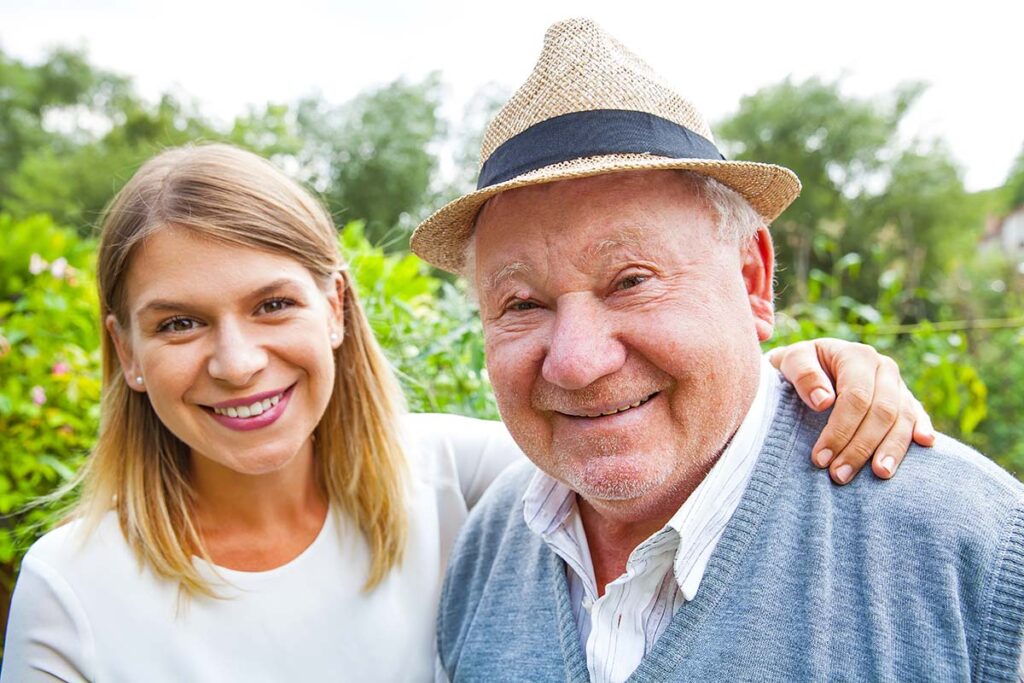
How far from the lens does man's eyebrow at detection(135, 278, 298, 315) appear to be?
77.1 inches

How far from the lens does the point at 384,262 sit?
3293 mm

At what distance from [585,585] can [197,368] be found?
1.14 metres

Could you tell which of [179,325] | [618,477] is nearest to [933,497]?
[618,477]

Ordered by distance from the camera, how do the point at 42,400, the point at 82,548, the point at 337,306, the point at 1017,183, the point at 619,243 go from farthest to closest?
the point at 1017,183
the point at 42,400
the point at 337,306
the point at 82,548
the point at 619,243

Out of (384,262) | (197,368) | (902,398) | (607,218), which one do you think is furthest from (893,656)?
(384,262)

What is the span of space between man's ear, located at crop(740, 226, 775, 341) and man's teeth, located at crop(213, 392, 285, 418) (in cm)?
128

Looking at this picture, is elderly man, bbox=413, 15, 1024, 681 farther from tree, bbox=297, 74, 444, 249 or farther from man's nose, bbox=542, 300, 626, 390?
tree, bbox=297, 74, 444, 249

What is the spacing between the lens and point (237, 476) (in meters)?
2.28

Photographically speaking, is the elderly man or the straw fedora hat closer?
the elderly man

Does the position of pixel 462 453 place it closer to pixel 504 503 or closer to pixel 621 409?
pixel 504 503

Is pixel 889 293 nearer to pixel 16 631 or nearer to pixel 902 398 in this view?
pixel 902 398

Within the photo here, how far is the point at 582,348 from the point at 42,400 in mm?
2880

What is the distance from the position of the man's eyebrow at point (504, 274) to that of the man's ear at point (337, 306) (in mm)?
893

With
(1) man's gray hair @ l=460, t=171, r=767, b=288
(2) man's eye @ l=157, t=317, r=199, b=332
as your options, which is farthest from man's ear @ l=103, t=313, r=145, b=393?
(1) man's gray hair @ l=460, t=171, r=767, b=288
